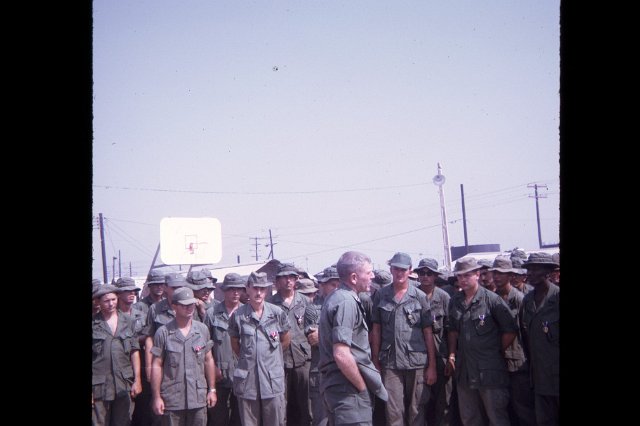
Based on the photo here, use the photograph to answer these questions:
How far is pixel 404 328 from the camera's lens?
640cm

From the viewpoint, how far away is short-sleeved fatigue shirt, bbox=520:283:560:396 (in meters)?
5.40

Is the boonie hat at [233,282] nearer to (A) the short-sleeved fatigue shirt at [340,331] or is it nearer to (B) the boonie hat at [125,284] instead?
(B) the boonie hat at [125,284]

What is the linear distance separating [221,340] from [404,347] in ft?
8.38

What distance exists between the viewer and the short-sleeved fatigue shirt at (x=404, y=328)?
631 cm

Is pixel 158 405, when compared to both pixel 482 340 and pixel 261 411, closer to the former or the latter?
pixel 261 411

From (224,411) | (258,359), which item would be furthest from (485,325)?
(224,411)

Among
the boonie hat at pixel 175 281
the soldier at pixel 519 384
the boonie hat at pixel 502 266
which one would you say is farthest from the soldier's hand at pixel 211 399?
the boonie hat at pixel 502 266

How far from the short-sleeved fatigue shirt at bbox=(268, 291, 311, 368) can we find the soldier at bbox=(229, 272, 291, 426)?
2.62 feet

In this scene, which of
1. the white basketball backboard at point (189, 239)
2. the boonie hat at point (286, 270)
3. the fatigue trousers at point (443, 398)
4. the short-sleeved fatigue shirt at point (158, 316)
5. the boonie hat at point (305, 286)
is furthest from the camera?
the white basketball backboard at point (189, 239)

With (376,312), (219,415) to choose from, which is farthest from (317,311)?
(219,415)

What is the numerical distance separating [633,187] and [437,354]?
5.29 metres

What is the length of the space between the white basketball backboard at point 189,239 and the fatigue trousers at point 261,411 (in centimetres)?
944
